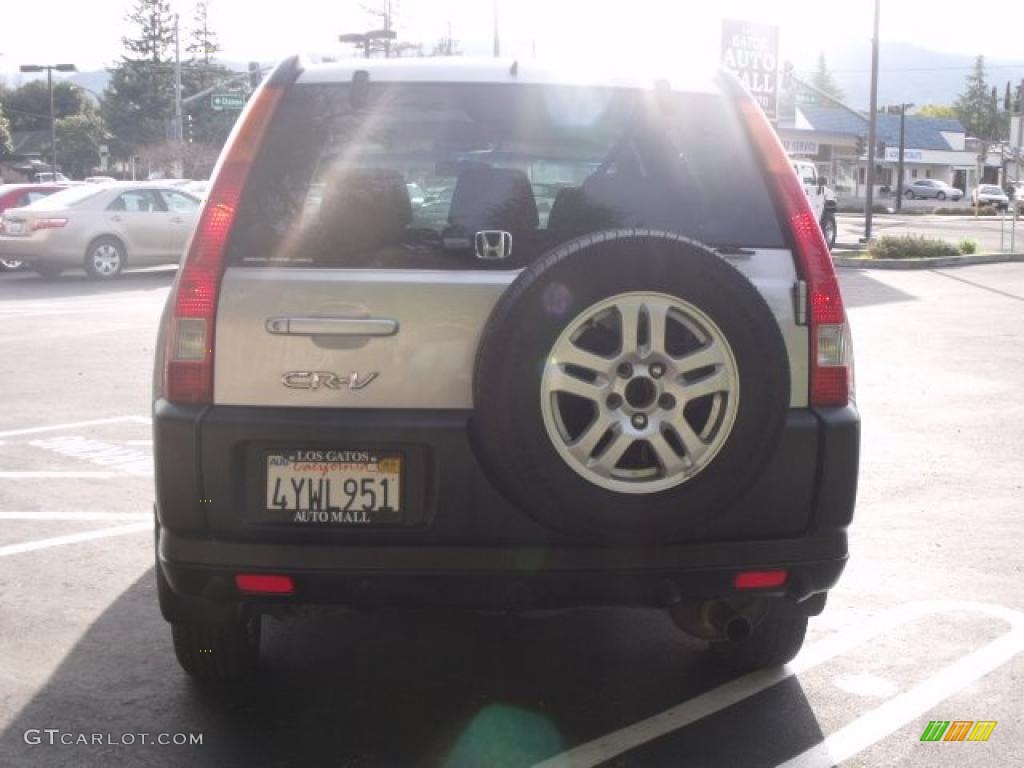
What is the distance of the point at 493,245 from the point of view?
3604mm

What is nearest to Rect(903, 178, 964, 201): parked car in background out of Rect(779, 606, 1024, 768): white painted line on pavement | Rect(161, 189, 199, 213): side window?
Rect(161, 189, 199, 213): side window

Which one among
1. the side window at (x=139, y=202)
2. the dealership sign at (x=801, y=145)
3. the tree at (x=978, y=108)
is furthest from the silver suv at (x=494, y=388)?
the tree at (x=978, y=108)

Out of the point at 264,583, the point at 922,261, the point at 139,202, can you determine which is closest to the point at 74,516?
the point at 264,583

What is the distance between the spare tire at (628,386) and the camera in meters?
3.34

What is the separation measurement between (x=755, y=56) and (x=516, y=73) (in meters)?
29.8

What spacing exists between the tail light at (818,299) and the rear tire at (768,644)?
0.86 metres

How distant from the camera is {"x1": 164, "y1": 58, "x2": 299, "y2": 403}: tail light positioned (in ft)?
11.6

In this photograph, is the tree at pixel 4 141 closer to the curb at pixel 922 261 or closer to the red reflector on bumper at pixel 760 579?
the curb at pixel 922 261

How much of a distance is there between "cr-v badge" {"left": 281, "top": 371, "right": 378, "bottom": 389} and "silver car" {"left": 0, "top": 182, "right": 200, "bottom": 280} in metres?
18.7

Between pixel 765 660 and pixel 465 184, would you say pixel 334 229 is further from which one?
pixel 765 660

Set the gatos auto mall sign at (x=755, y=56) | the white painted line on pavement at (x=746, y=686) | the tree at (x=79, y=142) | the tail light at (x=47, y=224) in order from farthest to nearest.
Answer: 1. the tree at (x=79, y=142)
2. the gatos auto mall sign at (x=755, y=56)
3. the tail light at (x=47, y=224)
4. the white painted line on pavement at (x=746, y=686)

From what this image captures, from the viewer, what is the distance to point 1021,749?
3779mm

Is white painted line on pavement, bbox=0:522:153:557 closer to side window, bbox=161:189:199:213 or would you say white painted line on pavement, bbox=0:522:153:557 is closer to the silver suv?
the silver suv

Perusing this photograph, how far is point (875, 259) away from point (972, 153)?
8485cm
